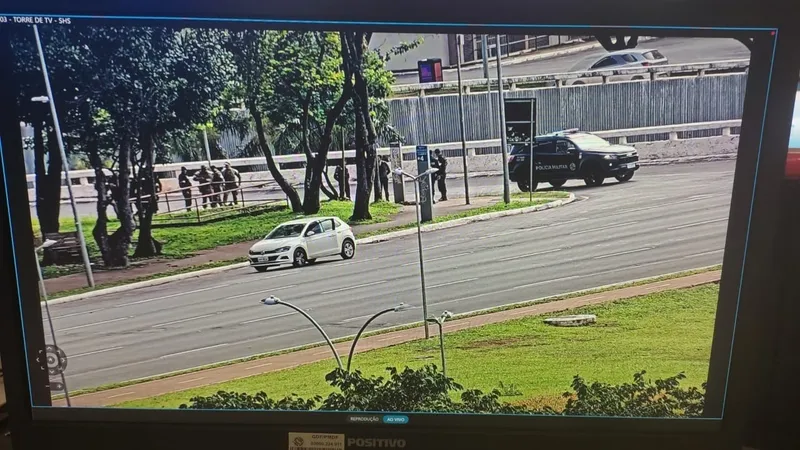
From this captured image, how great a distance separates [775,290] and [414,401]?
800 mm

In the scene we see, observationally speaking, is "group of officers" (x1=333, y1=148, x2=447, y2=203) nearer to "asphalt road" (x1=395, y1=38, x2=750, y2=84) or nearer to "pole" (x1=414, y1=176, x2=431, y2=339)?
"pole" (x1=414, y1=176, x2=431, y2=339)

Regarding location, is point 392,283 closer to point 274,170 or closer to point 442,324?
point 442,324

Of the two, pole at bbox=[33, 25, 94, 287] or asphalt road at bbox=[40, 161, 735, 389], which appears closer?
pole at bbox=[33, 25, 94, 287]

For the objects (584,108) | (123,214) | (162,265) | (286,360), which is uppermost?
(584,108)

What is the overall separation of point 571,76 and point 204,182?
2.36ft

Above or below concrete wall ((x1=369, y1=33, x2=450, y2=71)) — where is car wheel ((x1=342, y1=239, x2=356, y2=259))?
below

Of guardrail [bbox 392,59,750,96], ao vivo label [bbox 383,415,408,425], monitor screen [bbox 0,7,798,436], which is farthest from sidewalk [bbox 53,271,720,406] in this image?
guardrail [bbox 392,59,750,96]

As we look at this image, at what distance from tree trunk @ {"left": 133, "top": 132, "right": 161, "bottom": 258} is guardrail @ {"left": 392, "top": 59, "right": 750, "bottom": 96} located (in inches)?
18.5

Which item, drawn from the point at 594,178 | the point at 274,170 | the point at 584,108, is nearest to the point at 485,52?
the point at 584,108

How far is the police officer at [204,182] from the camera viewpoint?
1131 mm

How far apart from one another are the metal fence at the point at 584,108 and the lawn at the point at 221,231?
0.17 meters

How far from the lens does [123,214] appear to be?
3.70 ft

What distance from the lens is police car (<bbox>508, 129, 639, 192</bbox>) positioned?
3.82ft

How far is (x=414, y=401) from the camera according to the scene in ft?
3.83
